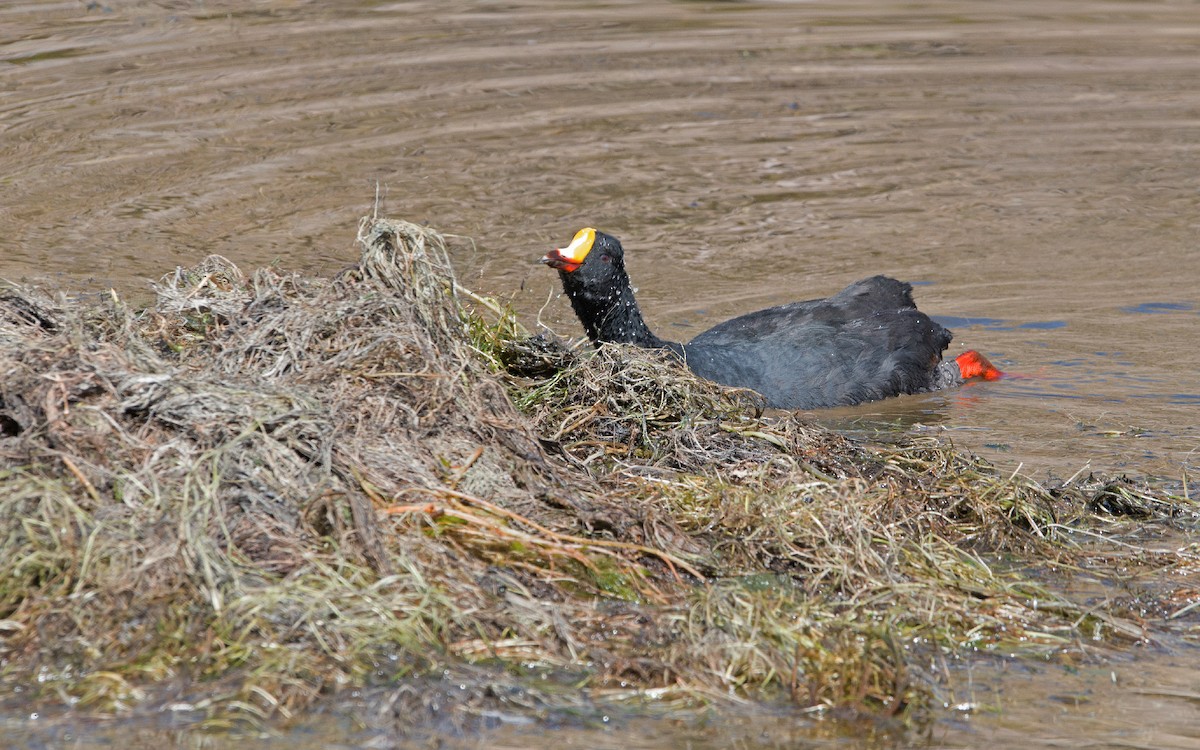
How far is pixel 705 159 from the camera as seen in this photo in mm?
12633

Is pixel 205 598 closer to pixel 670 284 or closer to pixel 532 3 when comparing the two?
pixel 670 284

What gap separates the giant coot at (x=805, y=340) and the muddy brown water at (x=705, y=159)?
0.20 metres

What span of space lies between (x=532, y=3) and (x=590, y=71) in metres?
2.19

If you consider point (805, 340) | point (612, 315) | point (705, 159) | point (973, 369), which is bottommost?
point (973, 369)

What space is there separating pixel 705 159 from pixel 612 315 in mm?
5559

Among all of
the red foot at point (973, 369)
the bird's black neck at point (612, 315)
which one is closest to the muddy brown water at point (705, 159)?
the red foot at point (973, 369)

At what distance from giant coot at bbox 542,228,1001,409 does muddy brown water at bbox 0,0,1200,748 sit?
0.66ft

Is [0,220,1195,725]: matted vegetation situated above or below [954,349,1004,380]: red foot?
above

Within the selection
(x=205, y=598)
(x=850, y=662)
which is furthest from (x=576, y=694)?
(x=205, y=598)

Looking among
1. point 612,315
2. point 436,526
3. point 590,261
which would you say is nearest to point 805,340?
point 612,315

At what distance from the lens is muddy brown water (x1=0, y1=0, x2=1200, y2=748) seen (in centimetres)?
926

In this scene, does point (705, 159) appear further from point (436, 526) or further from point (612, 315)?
point (436, 526)

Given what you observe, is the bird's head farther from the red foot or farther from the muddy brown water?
the red foot

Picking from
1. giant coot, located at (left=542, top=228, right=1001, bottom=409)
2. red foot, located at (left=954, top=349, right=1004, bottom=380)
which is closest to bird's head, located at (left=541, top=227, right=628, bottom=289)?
giant coot, located at (left=542, top=228, right=1001, bottom=409)
